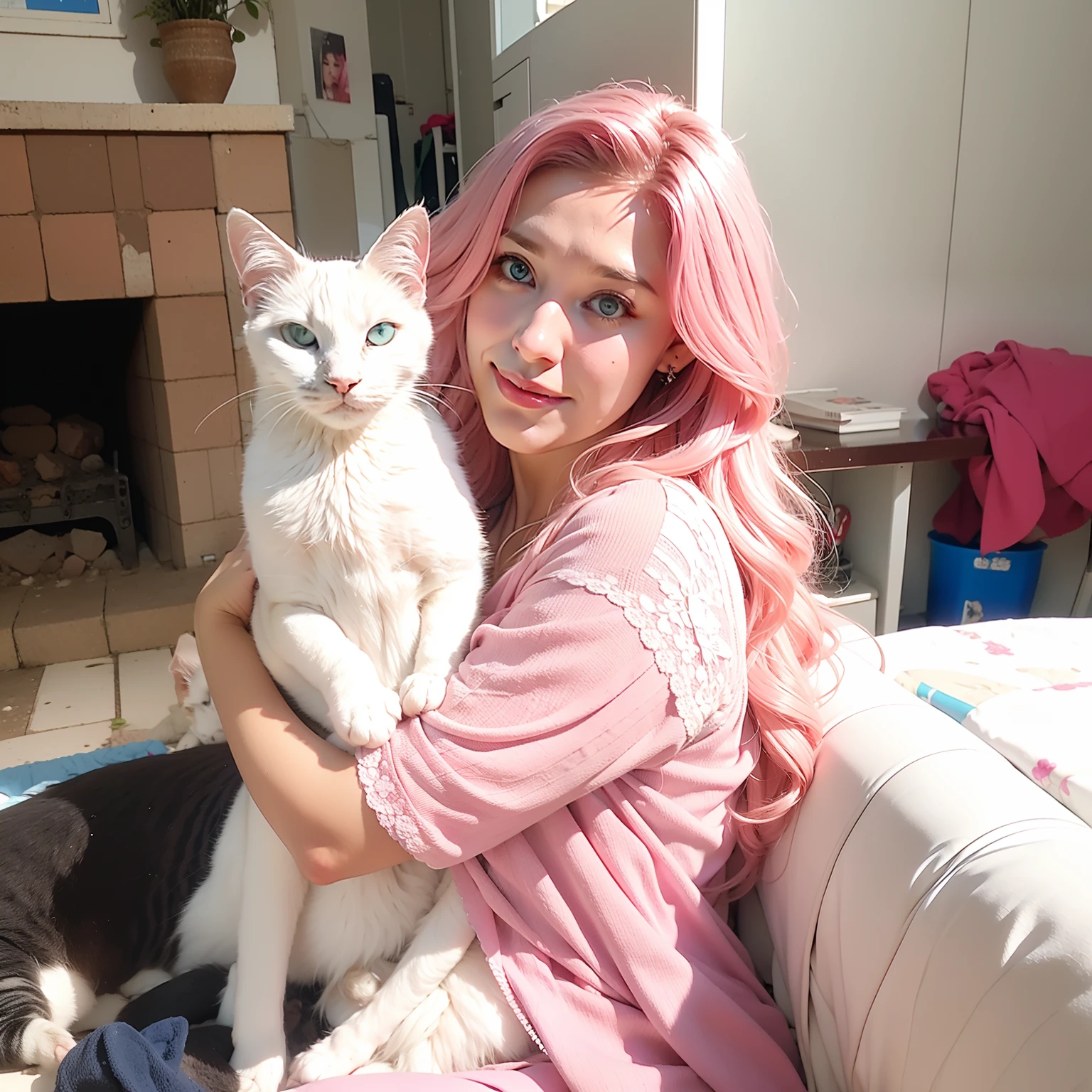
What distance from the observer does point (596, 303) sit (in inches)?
38.9

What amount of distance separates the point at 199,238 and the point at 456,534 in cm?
226

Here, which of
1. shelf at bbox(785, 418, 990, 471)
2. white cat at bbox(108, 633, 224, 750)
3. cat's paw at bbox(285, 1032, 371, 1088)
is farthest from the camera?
shelf at bbox(785, 418, 990, 471)

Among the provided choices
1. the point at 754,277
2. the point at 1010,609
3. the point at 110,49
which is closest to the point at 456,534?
the point at 754,277

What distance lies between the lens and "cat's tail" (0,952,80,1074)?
2.77 ft

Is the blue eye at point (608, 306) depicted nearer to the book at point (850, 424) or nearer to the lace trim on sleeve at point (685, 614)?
the lace trim on sleeve at point (685, 614)

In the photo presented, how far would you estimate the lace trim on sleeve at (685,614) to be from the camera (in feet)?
2.66

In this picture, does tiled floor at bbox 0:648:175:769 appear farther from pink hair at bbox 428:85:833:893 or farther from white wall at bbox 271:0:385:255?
white wall at bbox 271:0:385:255

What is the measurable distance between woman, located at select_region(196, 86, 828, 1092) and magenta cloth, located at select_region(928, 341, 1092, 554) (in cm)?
150

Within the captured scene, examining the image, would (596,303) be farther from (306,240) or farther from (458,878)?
(306,240)

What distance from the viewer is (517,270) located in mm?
1036

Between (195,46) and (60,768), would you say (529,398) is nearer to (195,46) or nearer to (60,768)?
(60,768)

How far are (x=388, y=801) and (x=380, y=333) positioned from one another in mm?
514

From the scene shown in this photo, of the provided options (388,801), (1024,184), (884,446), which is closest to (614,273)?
(388,801)

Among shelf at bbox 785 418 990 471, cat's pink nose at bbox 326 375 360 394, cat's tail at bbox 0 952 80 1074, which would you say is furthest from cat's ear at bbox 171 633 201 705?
shelf at bbox 785 418 990 471
